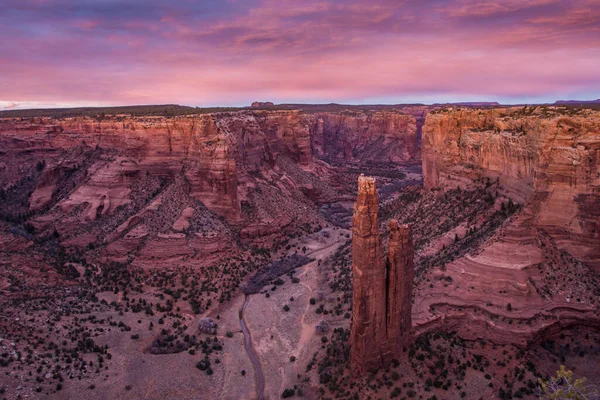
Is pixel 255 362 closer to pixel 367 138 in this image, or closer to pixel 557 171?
pixel 557 171

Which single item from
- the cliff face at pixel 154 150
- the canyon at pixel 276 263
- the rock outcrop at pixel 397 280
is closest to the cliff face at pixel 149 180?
the cliff face at pixel 154 150

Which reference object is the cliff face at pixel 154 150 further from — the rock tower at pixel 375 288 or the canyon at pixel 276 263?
the rock tower at pixel 375 288

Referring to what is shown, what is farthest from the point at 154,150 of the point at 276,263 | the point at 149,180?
the point at 276,263

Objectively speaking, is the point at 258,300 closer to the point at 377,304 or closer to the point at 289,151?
the point at 377,304

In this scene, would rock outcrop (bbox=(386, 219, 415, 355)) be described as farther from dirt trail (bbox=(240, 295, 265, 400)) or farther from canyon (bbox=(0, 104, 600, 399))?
dirt trail (bbox=(240, 295, 265, 400))

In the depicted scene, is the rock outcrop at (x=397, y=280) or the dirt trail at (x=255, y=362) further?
the dirt trail at (x=255, y=362)

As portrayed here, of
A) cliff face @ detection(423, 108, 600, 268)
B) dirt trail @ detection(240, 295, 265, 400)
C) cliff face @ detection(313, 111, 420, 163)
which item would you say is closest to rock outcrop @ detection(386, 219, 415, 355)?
dirt trail @ detection(240, 295, 265, 400)

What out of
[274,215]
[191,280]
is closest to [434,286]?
[191,280]
